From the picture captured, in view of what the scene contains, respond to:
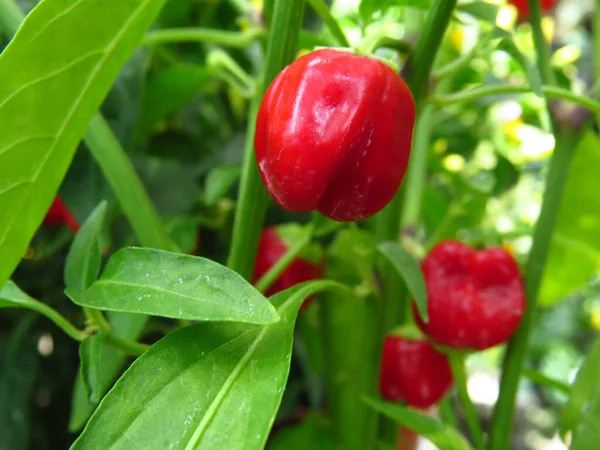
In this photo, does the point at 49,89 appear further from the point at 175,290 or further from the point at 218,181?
the point at 218,181

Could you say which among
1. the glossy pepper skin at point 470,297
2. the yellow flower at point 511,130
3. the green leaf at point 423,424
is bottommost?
the yellow flower at point 511,130

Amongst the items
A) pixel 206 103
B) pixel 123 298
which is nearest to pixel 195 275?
pixel 123 298

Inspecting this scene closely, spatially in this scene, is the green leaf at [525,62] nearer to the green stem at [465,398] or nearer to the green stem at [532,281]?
the green stem at [532,281]

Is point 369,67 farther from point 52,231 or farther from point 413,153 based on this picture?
point 52,231

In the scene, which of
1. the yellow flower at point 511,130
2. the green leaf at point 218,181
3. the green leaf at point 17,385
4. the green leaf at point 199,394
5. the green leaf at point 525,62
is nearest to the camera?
the green leaf at point 199,394

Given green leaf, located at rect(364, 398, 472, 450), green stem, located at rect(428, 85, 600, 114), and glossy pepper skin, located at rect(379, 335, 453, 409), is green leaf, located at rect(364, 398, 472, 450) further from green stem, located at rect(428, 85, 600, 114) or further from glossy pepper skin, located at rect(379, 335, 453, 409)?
green stem, located at rect(428, 85, 600, 114)

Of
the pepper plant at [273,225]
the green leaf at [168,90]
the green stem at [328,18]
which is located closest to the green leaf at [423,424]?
the pepper plant at [273,225]

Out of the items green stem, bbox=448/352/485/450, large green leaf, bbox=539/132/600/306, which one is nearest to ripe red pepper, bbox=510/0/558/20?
large green leaf, bbox=539/132/600/306
